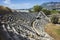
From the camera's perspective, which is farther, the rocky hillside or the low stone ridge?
the low stone ridge

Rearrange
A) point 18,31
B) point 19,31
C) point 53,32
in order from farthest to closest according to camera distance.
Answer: point 53,32
point 19,31
point 18,31

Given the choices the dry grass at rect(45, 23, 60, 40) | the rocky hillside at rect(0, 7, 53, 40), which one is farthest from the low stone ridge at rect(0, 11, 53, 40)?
the dry grass at rect(45, 23, 60, 40)

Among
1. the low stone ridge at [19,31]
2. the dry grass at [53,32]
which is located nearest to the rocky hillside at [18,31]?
the low stone ridge at [19,31]

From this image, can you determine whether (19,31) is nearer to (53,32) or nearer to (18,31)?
(18,31)

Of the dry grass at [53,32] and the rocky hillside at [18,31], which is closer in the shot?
the rocky hillside at [18,31]

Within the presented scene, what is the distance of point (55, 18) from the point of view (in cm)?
→ 3853

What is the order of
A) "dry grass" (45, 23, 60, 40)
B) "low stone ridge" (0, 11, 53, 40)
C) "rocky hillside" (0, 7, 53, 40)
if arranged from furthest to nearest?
"dry grass" (45, 23, 60, 40), "low stone ridge" (0, 11, 53, 40), "rocky hillside" (0, 7, 53, 40)

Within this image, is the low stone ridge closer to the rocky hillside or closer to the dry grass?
the rocky hillside

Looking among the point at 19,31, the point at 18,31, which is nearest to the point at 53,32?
the point at 19,31

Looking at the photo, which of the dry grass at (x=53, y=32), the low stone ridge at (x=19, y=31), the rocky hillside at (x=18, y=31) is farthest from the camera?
the dry grass at (x=53, y=32)

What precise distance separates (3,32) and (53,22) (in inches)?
912

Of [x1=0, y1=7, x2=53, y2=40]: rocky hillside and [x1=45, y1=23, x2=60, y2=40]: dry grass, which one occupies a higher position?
[x1=0, y1=7, x2=53, y2=40]: rocky hillside

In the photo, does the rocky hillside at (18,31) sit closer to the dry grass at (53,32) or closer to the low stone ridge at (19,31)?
the low stone ridge at (19,31)

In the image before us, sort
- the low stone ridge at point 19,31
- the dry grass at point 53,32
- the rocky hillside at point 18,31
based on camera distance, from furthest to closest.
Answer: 1. the dry grass at point 53,32
2. the low stone ridge at point 19,31
3. the rocky hillside at point 18,31
